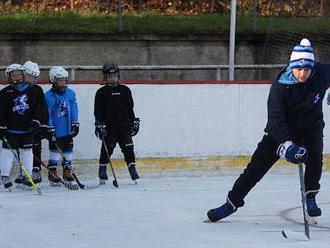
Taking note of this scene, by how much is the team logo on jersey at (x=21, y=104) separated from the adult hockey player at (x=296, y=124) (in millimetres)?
2751

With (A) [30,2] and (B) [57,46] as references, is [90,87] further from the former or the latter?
(A) [30,2]

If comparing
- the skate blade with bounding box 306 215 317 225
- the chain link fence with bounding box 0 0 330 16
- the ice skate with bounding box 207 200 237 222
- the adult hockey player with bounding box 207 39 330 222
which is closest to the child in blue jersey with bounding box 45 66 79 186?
the ice skate with bounding box 207 200 237 222

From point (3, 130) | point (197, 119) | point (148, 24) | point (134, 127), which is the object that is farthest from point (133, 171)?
point (148, 24)

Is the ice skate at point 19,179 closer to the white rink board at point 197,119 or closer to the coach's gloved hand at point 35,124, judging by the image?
the coach's gloved hand at point 35,124

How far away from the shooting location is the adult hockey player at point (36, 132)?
8.57 m

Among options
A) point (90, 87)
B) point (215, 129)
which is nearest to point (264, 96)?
point (215, 129)

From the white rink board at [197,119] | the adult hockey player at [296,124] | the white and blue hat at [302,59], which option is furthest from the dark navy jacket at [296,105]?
the white rink board at [197,119]

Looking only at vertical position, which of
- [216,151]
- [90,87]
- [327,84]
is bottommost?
[216,151]

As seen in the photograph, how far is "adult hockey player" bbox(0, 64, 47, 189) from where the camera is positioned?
840 cm

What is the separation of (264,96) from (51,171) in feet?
8.34

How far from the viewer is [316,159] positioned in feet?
20.3

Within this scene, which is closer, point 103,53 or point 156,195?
point 156,195

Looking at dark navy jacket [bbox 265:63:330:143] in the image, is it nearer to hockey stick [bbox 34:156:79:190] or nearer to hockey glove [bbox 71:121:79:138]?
hockey stick [bbox 34:156:79:190]

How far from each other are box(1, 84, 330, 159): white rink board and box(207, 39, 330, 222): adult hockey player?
10.8ft
